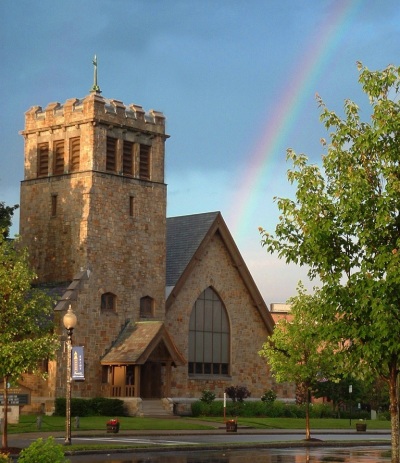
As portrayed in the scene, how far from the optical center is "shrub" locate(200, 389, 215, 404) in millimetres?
62816

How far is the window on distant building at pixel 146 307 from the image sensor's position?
6207 cm

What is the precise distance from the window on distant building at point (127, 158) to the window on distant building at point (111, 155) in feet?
2.09

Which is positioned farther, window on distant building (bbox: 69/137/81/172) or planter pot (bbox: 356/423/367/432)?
window on distant building (bbox: 69/137/81/172)

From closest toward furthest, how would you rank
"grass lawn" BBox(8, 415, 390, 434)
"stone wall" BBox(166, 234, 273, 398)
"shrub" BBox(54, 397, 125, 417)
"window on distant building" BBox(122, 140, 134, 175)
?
1. "grass lawn" BBox(8, 415, 390, 434)
2. "shrub" BBox(54, 397, 125, 417)
3. "window on distant building" BBox(122, 140, 134, 175)
4. "stone wall" BBox(166, 234, 273, 398)

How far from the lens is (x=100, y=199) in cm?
5978

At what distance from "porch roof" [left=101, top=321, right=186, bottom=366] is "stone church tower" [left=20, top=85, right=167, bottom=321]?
65.2 inches

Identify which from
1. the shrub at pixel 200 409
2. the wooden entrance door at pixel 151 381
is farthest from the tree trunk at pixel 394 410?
the shrub at pixel 200 409

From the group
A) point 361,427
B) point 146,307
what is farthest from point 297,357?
point 146,307

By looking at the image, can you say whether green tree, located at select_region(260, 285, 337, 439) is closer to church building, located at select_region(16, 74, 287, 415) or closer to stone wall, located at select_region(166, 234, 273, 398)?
church building, located at select_region(16, 74, 287, 415)

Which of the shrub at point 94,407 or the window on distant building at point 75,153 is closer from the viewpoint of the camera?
the shrub at point 94,407

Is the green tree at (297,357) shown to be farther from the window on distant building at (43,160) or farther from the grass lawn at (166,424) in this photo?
the window on distant building at (43,160)

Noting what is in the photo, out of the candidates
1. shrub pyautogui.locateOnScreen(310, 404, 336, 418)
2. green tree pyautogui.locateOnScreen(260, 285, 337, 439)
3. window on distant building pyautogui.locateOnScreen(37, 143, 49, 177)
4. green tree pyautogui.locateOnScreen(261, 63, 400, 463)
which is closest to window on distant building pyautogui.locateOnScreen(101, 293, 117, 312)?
window on distant building pyautogui.locateOnScreen(37, 143, 49, 177)

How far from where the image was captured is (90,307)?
5825 cm

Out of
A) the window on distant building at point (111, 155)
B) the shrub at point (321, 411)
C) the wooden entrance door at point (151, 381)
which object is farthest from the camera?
the shrub at point (321, 411)
